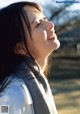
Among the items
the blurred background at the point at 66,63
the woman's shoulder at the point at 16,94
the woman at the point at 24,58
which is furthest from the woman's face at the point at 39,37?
the blurred background at the point at 66,63

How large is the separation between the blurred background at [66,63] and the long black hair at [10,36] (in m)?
4.71

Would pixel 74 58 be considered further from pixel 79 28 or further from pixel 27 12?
pixel 27 12

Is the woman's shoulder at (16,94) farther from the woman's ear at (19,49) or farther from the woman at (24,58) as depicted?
the woman's ear at (19,49)

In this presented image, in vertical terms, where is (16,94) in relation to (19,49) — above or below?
below

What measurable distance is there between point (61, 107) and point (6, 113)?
5.47m

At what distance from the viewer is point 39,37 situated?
4.84 feet

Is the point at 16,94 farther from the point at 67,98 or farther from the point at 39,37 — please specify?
the point at 67,98

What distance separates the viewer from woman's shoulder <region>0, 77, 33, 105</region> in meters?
1.29

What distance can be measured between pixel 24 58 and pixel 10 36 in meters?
0.10

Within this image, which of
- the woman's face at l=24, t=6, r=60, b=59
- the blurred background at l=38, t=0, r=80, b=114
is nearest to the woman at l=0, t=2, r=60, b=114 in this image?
the woman's face at l=24, t=6, r=60, b=59

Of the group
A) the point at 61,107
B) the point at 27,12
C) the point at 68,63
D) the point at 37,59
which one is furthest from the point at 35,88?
the point at 68,63

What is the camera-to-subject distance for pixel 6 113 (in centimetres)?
129

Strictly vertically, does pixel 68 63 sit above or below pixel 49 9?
below

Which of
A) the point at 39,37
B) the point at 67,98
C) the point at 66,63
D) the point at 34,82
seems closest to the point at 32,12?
the point at 39,37
